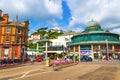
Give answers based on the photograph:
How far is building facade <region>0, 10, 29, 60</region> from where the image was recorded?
5209cm

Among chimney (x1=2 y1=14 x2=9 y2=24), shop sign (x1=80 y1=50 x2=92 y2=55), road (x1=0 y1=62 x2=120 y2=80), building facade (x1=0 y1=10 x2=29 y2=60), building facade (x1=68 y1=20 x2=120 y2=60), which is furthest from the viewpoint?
shop sign (x1=80 y1=50 x2=92 y2=55)

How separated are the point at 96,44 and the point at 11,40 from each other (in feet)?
119

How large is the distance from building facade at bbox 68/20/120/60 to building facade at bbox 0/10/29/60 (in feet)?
101

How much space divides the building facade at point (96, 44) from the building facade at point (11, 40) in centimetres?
3065

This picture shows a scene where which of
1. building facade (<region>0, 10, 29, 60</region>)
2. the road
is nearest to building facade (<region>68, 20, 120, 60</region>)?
building facade (<region>0, 10, 29, 60</region>)

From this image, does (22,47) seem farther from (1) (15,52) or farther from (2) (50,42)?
(2) (50,42)

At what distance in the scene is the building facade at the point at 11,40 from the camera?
52094 millimetres

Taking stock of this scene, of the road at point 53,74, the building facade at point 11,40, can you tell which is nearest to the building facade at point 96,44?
the building facade at point 11,40

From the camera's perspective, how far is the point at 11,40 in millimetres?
53094

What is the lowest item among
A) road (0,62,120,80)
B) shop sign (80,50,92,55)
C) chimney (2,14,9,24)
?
road (0,62,120,80)

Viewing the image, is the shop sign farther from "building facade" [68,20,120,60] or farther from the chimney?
the chimney

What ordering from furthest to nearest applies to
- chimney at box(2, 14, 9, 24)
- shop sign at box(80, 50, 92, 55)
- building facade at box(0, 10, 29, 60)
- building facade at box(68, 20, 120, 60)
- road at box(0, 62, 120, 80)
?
shop sign at box(80, 50, 92, 55)
building facade at box(68, 20, 120, 60)
chimney at box(2, 14, 9, 24)
building facade at box(0, 10, 29, 60)
road at box(0, 62, 120, 80)

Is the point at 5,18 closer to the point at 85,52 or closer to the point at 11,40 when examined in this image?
the point at 11,40

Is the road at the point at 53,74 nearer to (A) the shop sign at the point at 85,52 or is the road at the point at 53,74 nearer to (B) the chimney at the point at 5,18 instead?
(B) the chimney at the point at 5,18
